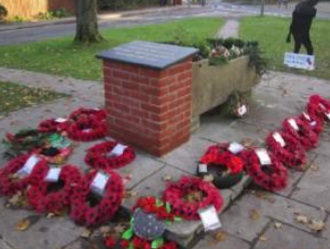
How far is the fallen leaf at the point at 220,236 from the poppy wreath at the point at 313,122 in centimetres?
263

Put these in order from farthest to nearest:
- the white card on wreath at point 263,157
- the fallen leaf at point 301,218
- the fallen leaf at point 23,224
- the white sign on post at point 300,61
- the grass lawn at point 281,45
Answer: the grass lawn at point 281,45 → the white sign on post at point 300,61 → the white card on wreath at point 263,157 → the fallen leaf at point 301,218 → the fallen leaf at point 23,224

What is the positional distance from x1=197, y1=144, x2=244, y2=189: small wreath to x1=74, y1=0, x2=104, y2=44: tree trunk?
935cm

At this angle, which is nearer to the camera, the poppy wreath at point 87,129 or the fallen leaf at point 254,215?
the fallen leaf at point 254,215

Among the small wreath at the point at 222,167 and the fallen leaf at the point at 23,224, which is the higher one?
the small wreath at the point at 222,167

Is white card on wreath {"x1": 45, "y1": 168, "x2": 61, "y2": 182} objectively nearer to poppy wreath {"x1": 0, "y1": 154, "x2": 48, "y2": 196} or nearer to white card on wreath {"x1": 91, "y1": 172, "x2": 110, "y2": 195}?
poppy wreath {"x1": 0, "y1": 154, "x2": 48, "y2": 196}

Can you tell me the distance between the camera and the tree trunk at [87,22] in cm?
1248

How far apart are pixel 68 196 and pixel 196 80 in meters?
2.12

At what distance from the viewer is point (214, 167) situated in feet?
13.7

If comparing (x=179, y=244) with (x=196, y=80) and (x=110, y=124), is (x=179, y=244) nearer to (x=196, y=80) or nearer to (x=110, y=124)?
(x=110, y=124)

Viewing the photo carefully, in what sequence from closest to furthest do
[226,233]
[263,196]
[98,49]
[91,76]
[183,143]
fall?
[226,233] < [263,196] < [183,143] < [91,76] < [98,49]

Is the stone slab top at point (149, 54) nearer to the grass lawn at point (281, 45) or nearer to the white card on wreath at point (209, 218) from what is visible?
the white card on wreath at point (209, 218)

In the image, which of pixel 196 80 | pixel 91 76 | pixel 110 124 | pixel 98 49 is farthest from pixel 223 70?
pixel 98 49

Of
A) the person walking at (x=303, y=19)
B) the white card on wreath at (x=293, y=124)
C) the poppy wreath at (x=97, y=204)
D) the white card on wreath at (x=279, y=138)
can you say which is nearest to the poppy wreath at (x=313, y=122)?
the white card on wreath at (x=293, y=124)

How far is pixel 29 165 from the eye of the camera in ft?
13.9
